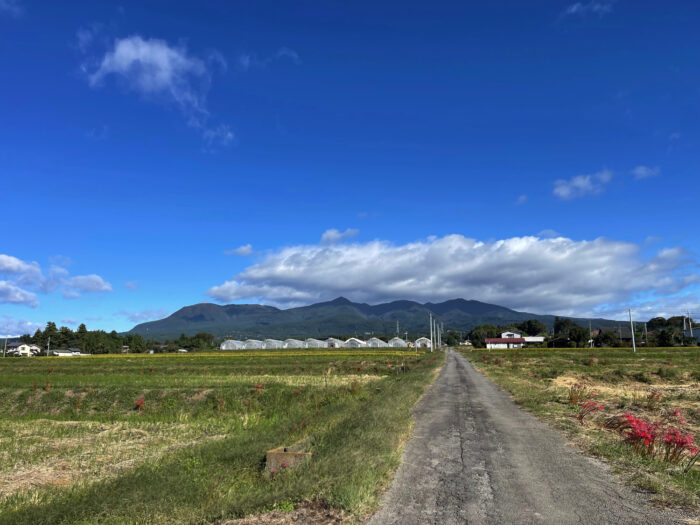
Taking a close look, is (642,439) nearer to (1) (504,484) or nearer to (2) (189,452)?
(1) (504,484)

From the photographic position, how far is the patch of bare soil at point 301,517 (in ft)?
24.1

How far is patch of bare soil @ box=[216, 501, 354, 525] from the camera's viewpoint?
24.1 ft

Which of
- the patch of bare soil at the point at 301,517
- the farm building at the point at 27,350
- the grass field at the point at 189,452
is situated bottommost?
the farm building at the point at 27,350

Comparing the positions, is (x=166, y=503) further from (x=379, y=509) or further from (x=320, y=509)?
(x=379, y=509)

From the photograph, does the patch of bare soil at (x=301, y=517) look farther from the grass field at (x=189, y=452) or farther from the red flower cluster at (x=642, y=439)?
the red flower cluster at (x=642, y=439)

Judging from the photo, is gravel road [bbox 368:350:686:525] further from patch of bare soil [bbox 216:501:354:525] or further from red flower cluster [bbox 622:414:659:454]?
red flower cluster [bbox 622:414:659:454]

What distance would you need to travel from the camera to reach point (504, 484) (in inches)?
369

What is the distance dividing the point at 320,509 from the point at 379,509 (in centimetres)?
109

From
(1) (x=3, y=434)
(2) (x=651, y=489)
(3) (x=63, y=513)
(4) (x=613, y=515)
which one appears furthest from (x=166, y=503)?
(1) (x=3, y=434)

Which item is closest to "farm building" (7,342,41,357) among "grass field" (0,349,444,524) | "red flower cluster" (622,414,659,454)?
"grass field" (0,349,444,524)

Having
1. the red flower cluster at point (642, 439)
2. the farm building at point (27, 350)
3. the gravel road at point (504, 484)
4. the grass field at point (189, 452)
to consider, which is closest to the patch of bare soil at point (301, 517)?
the grass field at point (189, 452)

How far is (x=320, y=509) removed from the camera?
7.91 meters

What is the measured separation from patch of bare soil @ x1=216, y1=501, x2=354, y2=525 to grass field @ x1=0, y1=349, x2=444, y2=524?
0.79 ft

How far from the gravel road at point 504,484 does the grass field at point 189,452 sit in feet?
2.44
